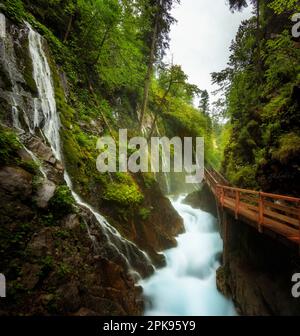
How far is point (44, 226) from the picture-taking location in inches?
196

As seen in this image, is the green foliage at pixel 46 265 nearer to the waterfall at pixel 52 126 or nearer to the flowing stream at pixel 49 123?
the flowing stream at pixel 49 123

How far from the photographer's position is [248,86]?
15336mm

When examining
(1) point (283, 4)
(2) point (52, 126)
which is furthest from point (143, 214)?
(1) point (283, 4)

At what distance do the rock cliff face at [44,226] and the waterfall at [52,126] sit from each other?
47mm

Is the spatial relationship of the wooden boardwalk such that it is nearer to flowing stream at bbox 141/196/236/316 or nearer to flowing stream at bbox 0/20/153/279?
flowing stream at bbox 141/196/236/316

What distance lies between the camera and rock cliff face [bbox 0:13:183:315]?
4320mm

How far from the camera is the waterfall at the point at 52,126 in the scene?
24.5 ft

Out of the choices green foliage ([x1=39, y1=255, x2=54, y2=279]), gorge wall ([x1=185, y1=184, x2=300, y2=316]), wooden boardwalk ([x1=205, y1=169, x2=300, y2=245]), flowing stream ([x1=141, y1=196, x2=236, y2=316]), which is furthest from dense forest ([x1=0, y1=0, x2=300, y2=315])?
gorge wall ([x1=185, y1=184, x2=300, y2=316])

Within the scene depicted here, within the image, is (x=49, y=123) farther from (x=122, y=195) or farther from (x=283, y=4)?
(x=283, y=4)

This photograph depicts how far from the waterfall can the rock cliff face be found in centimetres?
5

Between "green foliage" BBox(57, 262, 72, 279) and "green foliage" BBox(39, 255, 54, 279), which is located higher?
"green foliage" BBox(39, 255, 54, 279)
